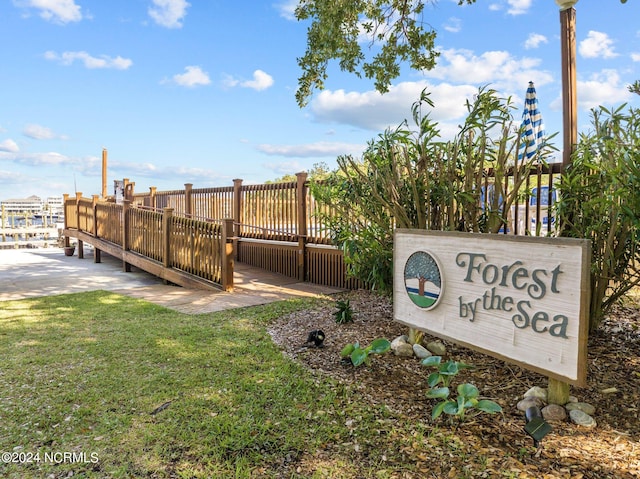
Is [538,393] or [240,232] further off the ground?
[240,232]

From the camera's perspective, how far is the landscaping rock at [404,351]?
10.6ft

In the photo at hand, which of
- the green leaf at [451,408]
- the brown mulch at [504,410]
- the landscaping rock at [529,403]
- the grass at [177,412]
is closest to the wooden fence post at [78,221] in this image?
the grass at [177,412]

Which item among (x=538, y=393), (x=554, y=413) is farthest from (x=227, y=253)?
(x=554, y=413)

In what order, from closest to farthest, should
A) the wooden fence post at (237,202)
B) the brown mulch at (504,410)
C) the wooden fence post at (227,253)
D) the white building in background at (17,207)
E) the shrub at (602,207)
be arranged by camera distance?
the brown mulch at (504,410)
the shrub at (602,207)
the wooden fence post at (227,253)
the wooden fence post at (237,202)
the white building in background at (17,207)

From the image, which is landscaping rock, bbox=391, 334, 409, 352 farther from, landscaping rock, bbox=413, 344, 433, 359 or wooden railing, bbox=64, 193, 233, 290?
wooden railing, bbox=64, 193, 233, 290

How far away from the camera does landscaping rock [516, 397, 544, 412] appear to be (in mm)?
2322

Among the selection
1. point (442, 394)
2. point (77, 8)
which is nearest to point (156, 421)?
point (442, 394)

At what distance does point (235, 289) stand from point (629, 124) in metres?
5.38

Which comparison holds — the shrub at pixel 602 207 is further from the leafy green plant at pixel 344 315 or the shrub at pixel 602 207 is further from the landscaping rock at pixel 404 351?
the leafy green plant at pixel 344 315

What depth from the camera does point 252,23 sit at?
332 inches

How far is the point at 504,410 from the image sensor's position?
2354mm

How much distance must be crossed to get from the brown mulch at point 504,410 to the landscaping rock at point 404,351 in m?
0.05

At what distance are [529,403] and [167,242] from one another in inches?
261

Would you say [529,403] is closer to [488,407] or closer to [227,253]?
[488,407]
